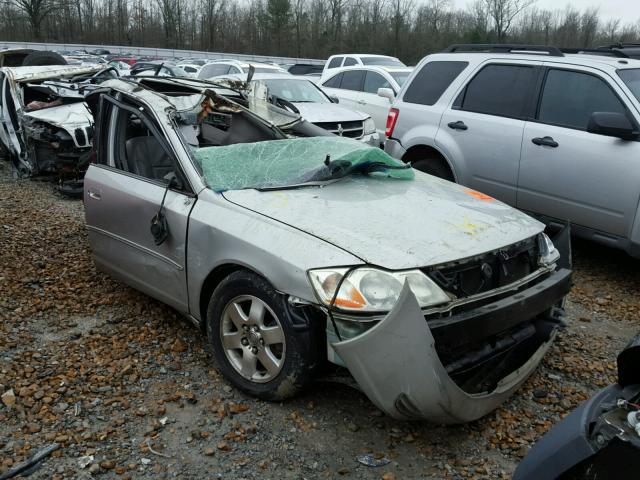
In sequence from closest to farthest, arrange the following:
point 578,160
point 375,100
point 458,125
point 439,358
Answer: point 439,358
point 578,160
point 458,125
point 375,100

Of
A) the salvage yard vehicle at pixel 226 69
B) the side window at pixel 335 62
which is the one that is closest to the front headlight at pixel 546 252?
the salvage yard vehicle at pixel 226 69

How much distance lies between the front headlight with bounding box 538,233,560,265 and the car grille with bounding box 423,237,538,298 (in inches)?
5.2

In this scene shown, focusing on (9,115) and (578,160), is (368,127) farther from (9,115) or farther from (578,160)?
(9,115)

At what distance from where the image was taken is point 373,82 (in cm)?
1141

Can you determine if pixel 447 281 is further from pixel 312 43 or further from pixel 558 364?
pixel 312 43

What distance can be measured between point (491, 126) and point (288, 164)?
2721 millimetres

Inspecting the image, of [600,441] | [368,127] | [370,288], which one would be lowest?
[600,441]

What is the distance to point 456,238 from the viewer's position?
9.50 feet

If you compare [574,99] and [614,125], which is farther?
[574,99]

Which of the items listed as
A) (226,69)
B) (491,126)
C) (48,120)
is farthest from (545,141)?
(226,69)

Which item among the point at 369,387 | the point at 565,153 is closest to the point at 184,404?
the point at 369,387

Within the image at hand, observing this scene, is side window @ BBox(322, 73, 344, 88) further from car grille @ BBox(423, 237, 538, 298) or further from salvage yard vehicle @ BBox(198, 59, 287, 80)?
car grille @ BBox(423, 237, 538, 298)

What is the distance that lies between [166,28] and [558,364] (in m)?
60.6

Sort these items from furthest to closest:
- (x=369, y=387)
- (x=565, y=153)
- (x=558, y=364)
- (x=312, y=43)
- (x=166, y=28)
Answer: (x=166, y=28), (x=312, y=43), (x=565, y=153), (x=558, y=364), (x=369, y=387)
